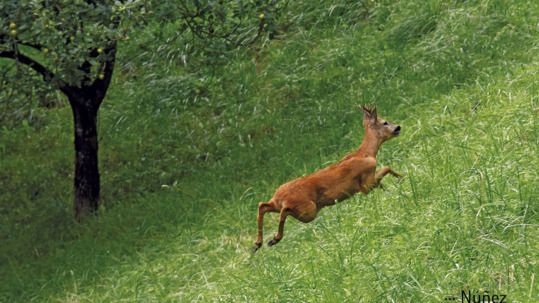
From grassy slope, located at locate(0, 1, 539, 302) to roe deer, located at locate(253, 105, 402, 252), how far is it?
409 millimetres

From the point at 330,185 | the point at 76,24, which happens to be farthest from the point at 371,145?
the point at 76,24

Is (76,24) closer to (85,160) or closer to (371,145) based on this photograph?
(85,160)

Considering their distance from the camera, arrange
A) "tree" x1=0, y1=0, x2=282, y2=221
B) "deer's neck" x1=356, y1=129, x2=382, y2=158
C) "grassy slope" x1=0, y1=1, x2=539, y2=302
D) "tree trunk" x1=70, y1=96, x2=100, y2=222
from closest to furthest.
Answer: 1. "grassy slope" x1=0, y1=1, x2=539, y2=302
2. "deer's neck" x1=356, y1=129, x2=382, y2=158
3. "tree" x1=0, y1=0, x2=282, y2=221
4. "tree trunk" x1=70, y1=96, x2=100, y2=222

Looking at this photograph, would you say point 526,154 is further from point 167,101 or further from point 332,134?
point 167,101

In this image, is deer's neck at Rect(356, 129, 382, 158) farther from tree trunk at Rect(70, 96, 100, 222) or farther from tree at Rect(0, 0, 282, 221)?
tree trunk at Rect(70, 96, 100, 222)

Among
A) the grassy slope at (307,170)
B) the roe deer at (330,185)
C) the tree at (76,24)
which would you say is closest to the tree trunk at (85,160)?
the grassy slope at (307,170)

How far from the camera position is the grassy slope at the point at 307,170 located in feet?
14.6

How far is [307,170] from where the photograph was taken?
7.45 metres

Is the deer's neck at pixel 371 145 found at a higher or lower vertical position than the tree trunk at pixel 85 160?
higher

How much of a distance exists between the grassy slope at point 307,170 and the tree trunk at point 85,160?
340mm

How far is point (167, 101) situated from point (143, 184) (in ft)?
6.09

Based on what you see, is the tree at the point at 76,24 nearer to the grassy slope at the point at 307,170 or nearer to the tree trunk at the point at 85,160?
the tree trunk at the point at 85,160

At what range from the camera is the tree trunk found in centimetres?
909

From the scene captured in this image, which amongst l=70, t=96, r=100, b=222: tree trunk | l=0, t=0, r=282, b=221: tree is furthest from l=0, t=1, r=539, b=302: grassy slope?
l=0, t=0, r=282, b=221: tree
